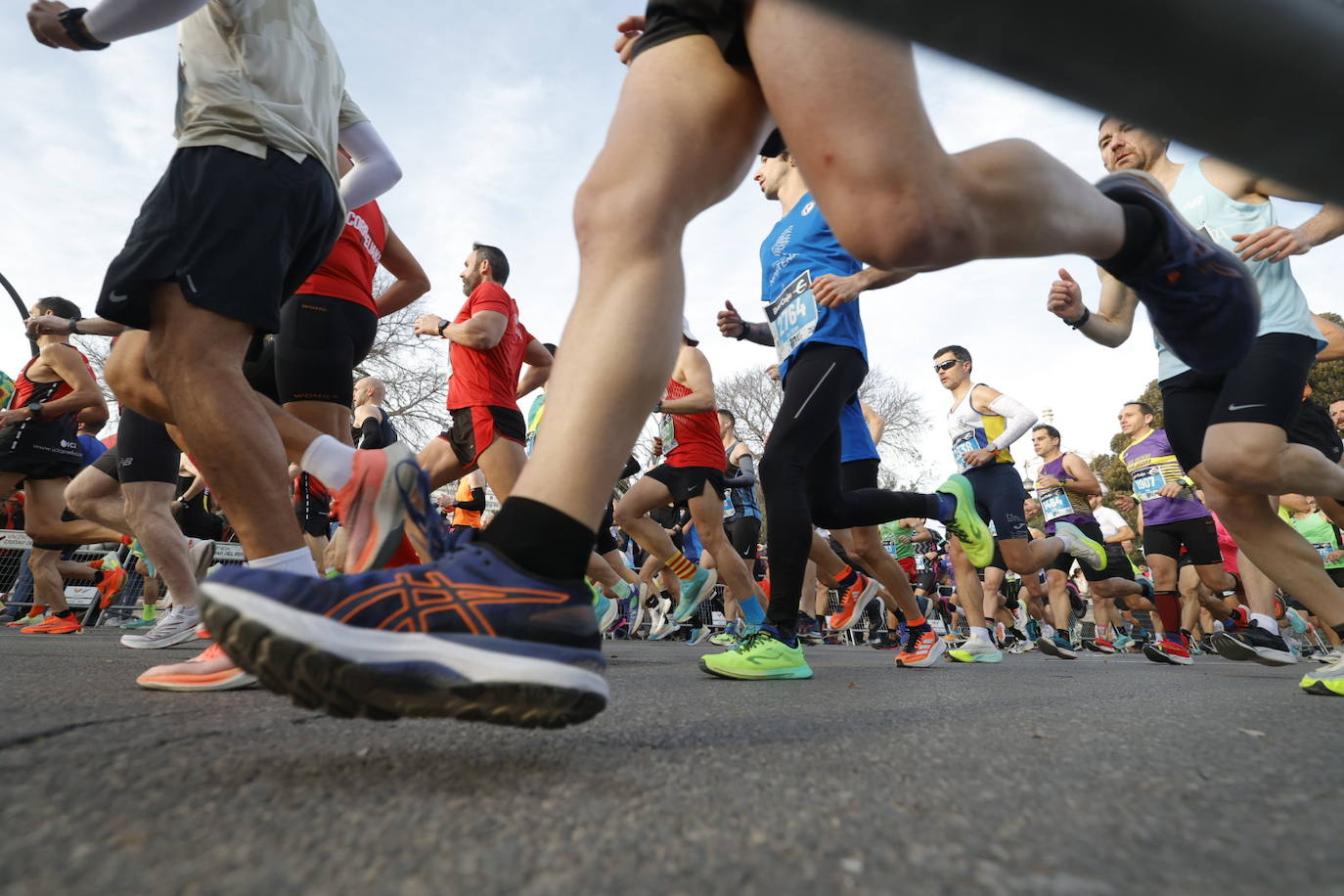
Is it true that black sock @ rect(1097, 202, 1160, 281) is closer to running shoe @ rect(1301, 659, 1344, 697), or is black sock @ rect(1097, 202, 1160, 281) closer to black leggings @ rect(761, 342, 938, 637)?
running shoe @ rect(1301, 659, 1344, 697)

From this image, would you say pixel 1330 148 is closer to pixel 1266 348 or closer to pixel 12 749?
pixel 12 749

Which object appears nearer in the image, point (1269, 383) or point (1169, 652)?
point (1269, 383)

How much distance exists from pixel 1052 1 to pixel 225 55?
2629 mm

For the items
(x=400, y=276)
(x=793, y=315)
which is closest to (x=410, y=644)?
(x=400, y=276)

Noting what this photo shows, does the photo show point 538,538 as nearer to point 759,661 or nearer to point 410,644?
point 410,644

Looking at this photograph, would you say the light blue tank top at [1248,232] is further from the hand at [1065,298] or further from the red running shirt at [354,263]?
the red running shirt at [354,263]

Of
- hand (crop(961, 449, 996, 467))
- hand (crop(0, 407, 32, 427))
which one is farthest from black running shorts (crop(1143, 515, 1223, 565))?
hand (crop(0, 407, 32, 427))

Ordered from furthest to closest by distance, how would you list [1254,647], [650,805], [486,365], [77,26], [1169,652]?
[1169,652], [486,365], [1254,647], [77,26], [650,805]

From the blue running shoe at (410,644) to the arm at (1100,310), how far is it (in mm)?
2394

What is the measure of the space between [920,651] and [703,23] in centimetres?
401

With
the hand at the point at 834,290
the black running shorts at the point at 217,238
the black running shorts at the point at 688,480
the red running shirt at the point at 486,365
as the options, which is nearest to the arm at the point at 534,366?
the red running shirt at the point at 486,365

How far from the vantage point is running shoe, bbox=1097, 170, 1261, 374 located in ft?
4.97

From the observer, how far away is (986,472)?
6.27m

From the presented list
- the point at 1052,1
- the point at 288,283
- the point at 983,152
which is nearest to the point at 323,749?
the point at 1052,1
